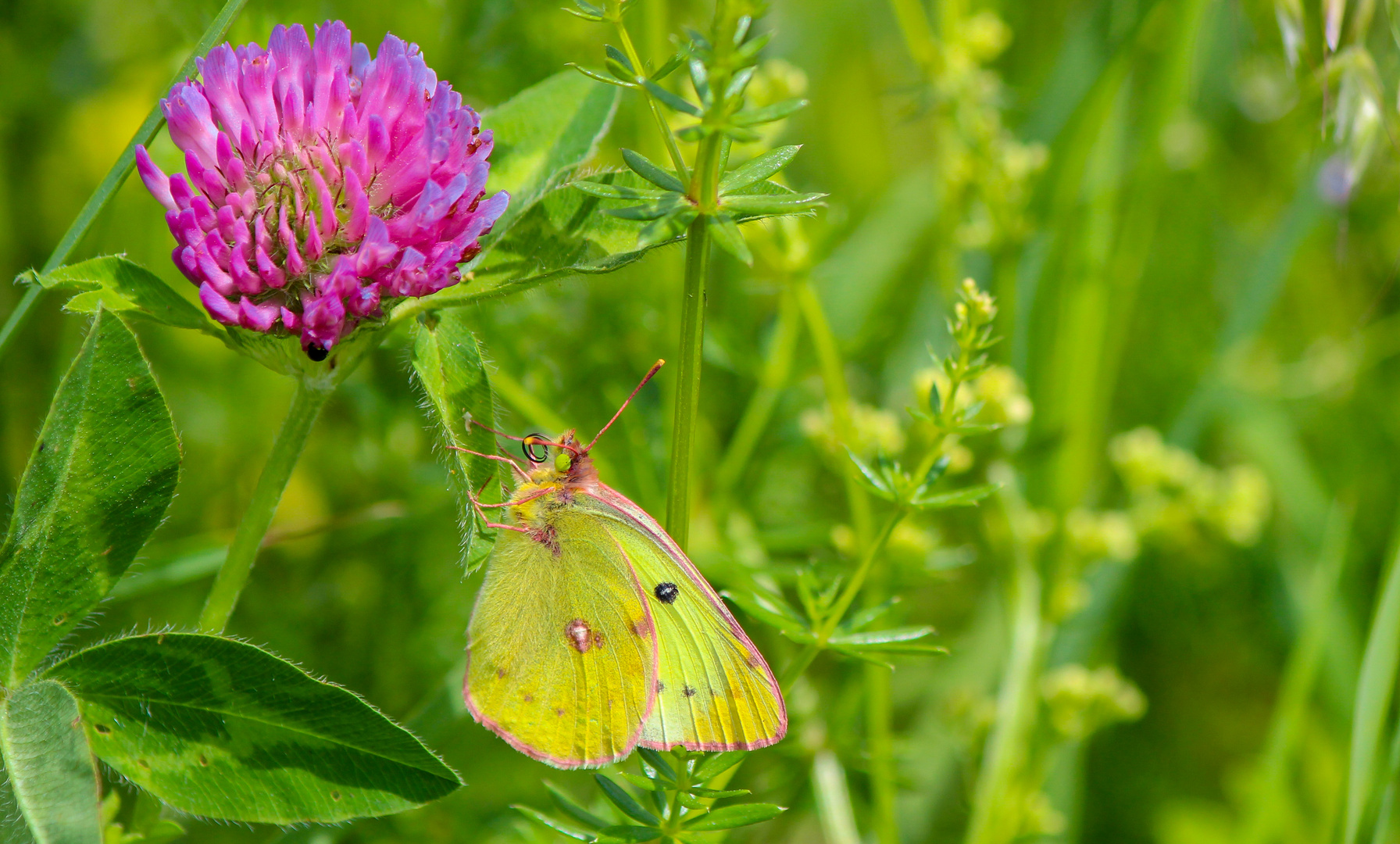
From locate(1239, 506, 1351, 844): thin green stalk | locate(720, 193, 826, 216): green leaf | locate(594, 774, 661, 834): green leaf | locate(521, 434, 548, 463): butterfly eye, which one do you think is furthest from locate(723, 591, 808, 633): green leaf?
locate(1239, 506, 1351, 844): thin green stalk

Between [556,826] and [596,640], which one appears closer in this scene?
[556,826]

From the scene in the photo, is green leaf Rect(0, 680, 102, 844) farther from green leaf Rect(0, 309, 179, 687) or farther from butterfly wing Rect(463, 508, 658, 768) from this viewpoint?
butterfly wing Rect(463, 508, 658, 768)

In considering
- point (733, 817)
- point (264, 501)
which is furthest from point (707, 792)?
point (264, 501)

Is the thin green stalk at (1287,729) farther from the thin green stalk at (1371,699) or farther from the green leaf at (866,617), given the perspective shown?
the green leaf at (866,617)

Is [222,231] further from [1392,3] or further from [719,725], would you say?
[1392,3]

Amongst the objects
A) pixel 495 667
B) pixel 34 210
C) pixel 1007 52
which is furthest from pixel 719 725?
pixel 1007 52

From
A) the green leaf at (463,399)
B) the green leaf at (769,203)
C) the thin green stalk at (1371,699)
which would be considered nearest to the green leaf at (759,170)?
the green leaf at (769,203)

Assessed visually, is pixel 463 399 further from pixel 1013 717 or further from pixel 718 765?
pixel 1013 717
